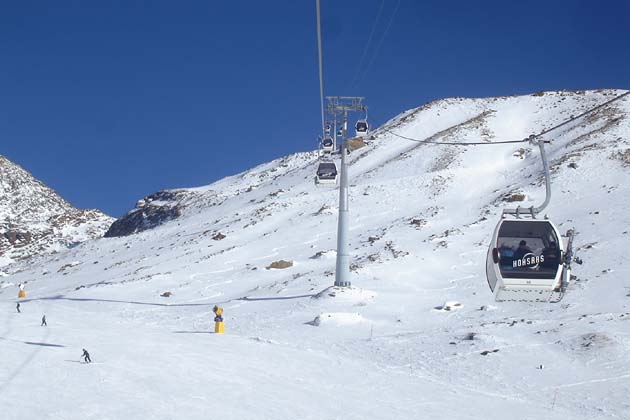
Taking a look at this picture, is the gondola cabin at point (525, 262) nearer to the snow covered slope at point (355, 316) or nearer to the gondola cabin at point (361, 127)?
the snow covered slope at point (355, 316)

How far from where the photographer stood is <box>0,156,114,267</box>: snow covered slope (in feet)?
473

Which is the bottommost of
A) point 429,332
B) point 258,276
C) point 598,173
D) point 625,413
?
point 625,413

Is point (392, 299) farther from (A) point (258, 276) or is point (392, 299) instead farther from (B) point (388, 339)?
(A) point (258, 276)

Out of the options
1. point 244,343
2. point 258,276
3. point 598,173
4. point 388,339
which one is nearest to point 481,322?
point 388,339

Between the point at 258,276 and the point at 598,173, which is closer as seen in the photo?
the point at 258,276

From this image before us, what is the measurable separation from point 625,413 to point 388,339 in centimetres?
866

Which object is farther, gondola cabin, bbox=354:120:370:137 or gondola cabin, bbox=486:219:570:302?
gondola cabin, bbox=354:120:370:137

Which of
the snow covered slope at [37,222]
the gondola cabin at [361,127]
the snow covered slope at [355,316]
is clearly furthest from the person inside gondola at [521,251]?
the snow covered slope at [37,222]

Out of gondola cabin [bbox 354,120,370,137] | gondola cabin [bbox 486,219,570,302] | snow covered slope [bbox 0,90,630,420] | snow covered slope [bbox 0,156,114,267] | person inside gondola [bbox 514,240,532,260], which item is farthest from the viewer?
snow covered slope [bbox 0,156,114,267]

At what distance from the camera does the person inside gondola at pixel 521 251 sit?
53.9 ft

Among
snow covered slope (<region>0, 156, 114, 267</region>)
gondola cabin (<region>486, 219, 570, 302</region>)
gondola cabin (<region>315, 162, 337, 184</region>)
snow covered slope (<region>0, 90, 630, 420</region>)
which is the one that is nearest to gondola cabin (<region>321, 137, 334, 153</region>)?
gondola cabin (<region>315, 162, 337, 184</region>)

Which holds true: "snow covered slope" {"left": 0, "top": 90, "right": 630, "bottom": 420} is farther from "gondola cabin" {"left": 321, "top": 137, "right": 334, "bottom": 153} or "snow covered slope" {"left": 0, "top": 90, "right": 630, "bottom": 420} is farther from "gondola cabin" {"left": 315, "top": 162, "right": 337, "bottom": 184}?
"gondola cabin" {"left": 321, "top": 137, "right": 334, "bottom": 153}

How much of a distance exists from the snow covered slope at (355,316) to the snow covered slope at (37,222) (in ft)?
262

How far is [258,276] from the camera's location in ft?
129
